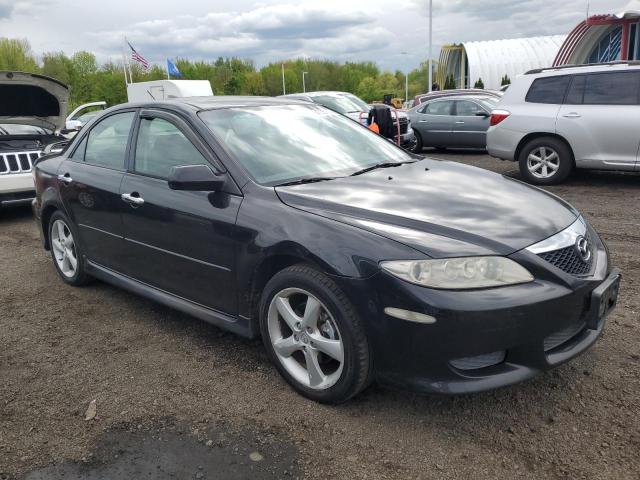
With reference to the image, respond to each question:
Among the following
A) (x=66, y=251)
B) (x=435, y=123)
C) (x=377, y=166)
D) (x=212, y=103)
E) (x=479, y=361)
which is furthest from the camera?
(x=435, y=123)

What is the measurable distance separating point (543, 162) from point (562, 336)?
670 cm

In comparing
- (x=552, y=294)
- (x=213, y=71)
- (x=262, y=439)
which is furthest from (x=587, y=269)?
(x=213, y=71)

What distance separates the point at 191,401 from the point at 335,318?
98cm

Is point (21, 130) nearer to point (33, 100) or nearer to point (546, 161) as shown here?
point (33, 100)

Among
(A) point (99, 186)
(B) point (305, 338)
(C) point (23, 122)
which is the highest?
(C) point (23, 122)

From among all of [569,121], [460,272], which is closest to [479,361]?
[460,272]

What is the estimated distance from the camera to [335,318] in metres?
2.59

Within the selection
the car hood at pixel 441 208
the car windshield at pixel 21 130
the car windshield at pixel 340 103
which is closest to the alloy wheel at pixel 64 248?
the car hood at pixel 441 208

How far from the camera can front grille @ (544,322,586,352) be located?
2533 millimetres

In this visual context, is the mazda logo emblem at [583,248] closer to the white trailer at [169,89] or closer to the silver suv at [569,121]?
the silver suv at [569,121]

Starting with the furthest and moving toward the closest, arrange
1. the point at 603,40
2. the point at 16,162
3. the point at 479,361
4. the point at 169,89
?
the point at 603,40 < the point at 169,89 < the point at 16,162 < the point at 479,361

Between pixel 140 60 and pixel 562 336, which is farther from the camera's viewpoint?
pixel 140 60

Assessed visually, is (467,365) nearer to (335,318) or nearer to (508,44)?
(335,318)

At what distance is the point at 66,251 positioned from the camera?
4.81 metres
